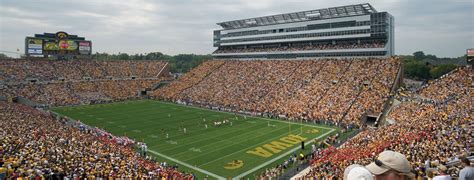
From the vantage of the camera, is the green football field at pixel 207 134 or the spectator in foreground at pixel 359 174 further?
the green football field at pixel 207 134

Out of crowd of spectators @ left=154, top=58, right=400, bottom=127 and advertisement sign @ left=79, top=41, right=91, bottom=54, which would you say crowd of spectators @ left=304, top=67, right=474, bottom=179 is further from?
advertisement sign @ left=79, top=41, right=91, bottom=54

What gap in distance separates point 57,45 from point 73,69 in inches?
227

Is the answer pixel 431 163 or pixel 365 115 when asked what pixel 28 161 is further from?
pixel 365 115

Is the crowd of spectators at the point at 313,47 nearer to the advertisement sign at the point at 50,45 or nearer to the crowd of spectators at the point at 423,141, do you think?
the crowd of spectators at the point at 423,141

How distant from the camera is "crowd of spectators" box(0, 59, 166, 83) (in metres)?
56.9

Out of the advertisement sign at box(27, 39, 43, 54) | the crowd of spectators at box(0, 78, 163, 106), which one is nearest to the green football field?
the crowd of spectators at box(0, 78, 163, 106)

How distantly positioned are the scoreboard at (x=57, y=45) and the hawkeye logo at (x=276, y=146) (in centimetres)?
5416

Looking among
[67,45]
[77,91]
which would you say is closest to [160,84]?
[77,91]

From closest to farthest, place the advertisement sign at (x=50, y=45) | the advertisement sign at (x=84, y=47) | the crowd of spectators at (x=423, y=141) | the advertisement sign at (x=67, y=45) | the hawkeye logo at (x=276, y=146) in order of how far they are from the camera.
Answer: the crowd of spectators at (x=423, y=141), the hawkeye logo at (x=276, y=146), the advertisement sign at (x=50, y=45), the advertisement sign at (x=67, y=45), the advertisement sign at (x=84, y=47)

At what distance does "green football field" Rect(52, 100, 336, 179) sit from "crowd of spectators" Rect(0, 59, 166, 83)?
635 inches

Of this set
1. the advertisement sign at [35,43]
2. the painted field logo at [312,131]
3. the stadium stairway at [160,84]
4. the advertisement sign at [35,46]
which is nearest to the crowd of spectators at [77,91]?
the stadium stairway at [160,84]

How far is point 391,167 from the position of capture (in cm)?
242

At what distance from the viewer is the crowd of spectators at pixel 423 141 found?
13.7 meters

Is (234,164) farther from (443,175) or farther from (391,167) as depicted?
(391,167)
